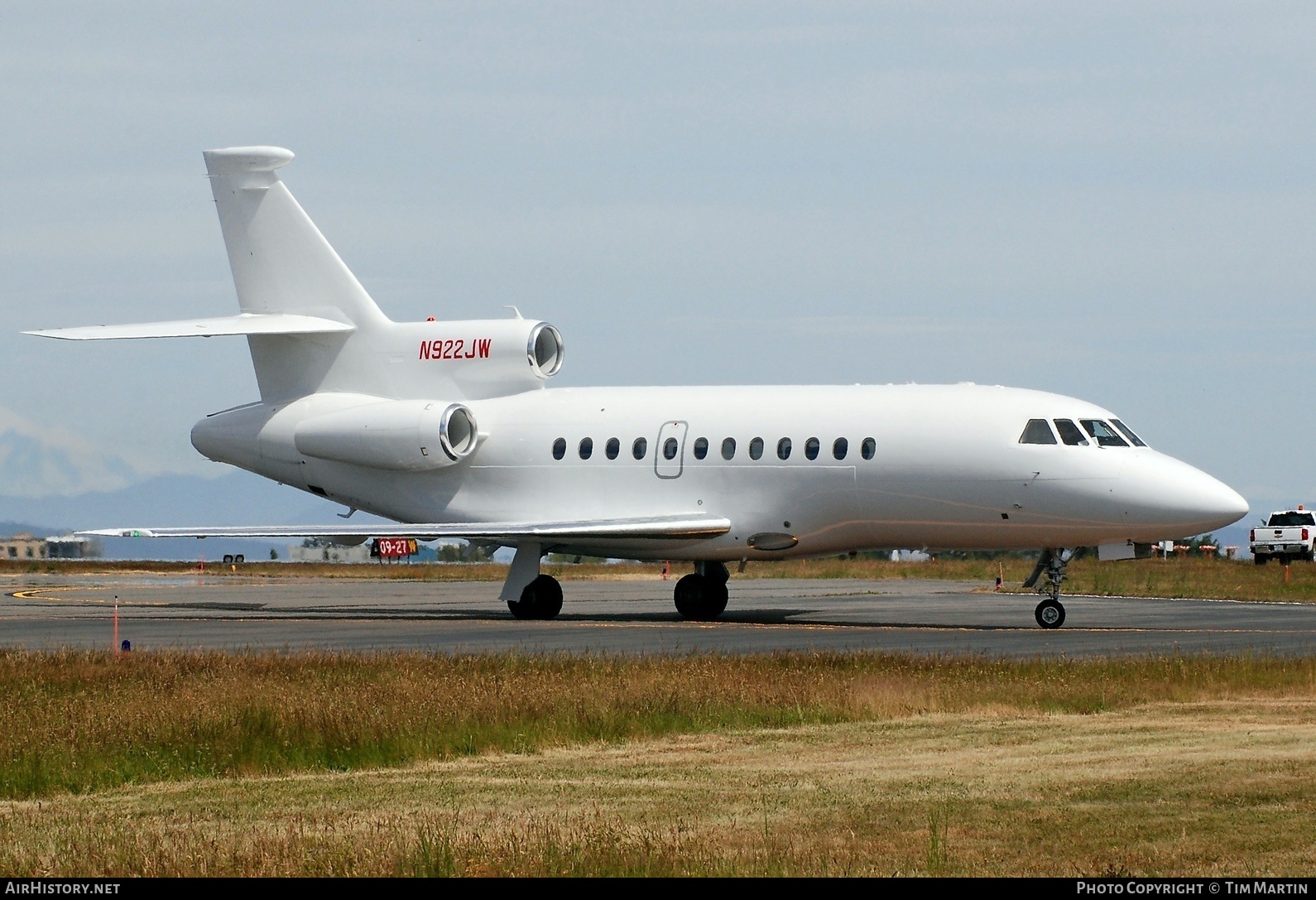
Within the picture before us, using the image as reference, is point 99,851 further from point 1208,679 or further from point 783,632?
point 783,632

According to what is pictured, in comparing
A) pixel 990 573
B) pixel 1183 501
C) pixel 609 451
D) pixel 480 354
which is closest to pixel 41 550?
pixel 990 573

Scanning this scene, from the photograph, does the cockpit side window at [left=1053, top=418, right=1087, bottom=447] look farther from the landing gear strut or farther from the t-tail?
the t-tail

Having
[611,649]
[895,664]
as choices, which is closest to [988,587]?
[611,649]

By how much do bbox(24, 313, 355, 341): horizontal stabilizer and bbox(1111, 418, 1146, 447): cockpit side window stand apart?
1496cm

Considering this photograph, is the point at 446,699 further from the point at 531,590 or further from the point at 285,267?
the point at 285,267

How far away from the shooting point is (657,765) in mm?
12938

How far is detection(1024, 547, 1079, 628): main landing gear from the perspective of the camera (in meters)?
27.9

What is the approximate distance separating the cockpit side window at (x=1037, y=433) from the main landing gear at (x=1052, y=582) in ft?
5.87

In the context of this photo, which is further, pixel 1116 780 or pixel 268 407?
pixel 268 407

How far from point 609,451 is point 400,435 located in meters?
4.11

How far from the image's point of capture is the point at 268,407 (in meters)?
36.3

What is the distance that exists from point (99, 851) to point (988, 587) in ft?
131

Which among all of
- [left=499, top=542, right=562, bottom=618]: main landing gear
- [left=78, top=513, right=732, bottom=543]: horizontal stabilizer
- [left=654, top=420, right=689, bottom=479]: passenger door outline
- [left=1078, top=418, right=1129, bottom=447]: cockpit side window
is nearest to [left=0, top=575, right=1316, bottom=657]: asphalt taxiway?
[left=499, top=542, right=562, bottom=618]: main landing gear

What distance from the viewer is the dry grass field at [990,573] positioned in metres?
43.7
